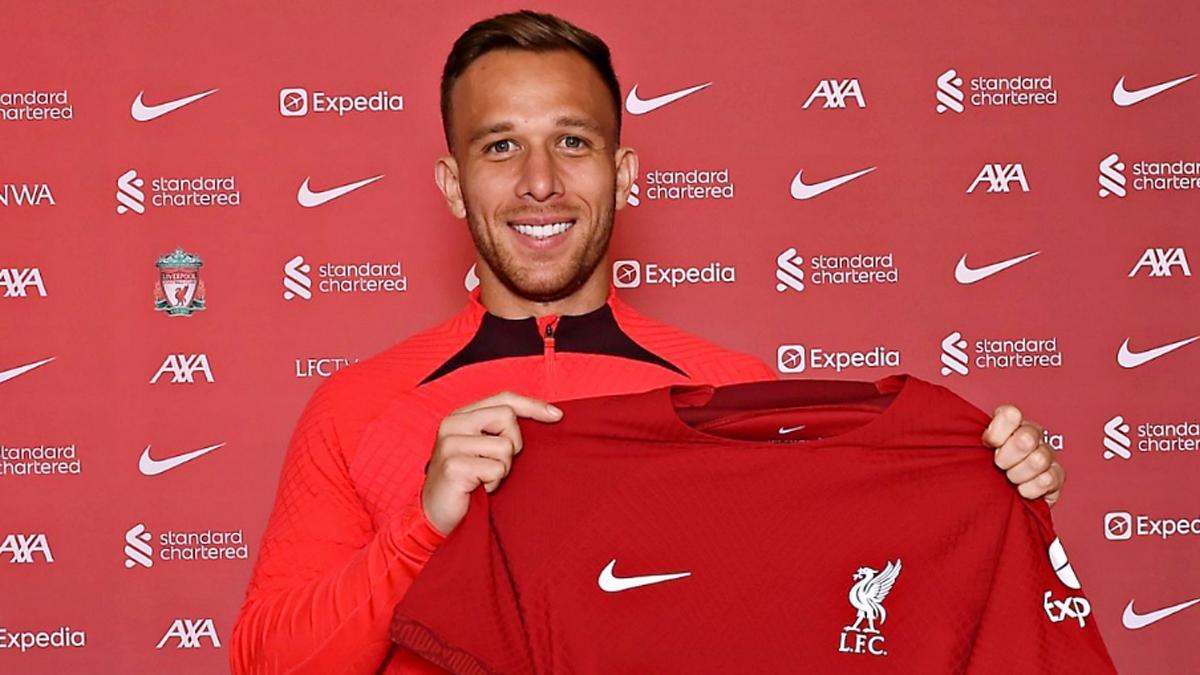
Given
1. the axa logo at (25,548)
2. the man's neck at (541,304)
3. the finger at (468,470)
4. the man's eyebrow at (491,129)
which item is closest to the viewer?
the finger at (468,470)

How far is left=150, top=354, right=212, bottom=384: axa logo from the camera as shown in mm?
3311

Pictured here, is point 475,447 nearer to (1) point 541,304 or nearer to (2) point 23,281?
(1) point 541,304

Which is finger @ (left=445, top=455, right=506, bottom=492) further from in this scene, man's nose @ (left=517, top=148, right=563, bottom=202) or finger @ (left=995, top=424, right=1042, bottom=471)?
finger @ (left=995, top=424, right=1042, bottom=471)

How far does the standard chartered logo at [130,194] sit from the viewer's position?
3.31 meters

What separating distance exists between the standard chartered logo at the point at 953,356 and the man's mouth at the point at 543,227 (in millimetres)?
1867

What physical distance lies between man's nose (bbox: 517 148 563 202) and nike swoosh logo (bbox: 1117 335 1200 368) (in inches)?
87.6

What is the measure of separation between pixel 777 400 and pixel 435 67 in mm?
2050

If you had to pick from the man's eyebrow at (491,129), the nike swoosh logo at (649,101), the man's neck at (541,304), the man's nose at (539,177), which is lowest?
the man's neck at (541,304)

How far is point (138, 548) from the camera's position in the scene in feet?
10.8

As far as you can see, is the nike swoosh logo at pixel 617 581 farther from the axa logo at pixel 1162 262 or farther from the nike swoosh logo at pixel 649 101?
the axa logo at pixel 1162 262

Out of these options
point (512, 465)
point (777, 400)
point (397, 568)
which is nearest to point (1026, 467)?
point (777, 400)

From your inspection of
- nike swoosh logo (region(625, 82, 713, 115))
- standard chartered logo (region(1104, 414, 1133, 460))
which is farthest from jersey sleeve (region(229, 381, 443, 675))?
standard chartered logo (region(1104, 414, 1133, 460))

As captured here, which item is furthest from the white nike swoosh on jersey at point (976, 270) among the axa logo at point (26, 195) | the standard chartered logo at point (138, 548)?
the axa logo at point (26, 195)

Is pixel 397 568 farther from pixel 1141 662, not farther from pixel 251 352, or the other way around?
pixel 1141 662
